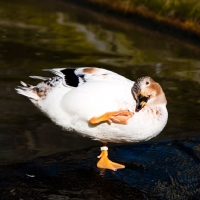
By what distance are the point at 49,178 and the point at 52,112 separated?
1.90 feet

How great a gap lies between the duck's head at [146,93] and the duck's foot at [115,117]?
12 centimetres

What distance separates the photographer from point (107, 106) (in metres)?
5.00

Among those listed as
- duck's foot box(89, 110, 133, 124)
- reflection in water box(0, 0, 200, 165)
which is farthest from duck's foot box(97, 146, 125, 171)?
duck's foot box(89, 110, 133, 124)

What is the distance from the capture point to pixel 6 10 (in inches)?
481

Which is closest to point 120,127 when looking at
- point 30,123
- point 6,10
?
point 30,123

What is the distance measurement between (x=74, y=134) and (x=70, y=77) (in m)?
→ 1.08

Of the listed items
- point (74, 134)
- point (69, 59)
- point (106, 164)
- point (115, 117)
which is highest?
point (115, 117)

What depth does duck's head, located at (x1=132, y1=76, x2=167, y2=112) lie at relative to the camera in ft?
16.4

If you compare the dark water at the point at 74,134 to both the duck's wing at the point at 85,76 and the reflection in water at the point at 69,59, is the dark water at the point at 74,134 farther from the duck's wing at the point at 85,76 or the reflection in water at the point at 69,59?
the duck's wing at the point at 85,76

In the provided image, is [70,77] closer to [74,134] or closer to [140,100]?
[140,100]

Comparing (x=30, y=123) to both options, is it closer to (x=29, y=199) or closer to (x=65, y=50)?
(x=29, y=199)

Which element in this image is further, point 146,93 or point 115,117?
point 146,93

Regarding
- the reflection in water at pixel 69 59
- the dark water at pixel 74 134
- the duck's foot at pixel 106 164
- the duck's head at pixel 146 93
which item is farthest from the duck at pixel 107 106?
the reflection in water at pixel 69 59

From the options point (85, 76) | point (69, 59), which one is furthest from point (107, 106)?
point (69, 59)
